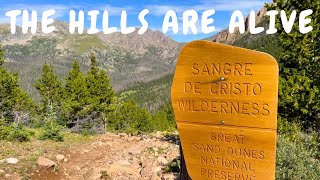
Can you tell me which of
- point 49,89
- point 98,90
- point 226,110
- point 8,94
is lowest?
point 49,89

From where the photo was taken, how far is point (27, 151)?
14570 mm

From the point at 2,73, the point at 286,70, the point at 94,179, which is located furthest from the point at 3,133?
the point at 2,73

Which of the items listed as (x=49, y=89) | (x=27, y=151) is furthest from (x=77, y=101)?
(x=27, y=151)

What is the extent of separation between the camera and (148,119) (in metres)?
50.1

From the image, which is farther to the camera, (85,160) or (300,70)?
(85,160)

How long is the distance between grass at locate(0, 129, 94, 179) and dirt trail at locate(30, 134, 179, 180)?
16.6 inches

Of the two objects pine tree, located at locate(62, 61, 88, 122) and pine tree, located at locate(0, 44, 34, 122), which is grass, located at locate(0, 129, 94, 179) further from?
pine tree, located at locate(0, 44, 34, 122)

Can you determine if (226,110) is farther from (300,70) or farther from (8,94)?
(8,94)

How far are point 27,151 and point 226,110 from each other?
1315cm

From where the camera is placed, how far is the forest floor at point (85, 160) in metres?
12.1

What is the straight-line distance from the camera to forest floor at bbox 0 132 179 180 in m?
12.1

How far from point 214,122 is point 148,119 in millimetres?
47000

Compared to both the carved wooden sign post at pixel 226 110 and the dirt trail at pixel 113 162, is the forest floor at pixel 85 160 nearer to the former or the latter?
the dirt trail at pixel 113 162

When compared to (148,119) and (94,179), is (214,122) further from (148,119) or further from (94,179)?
(148,119)
